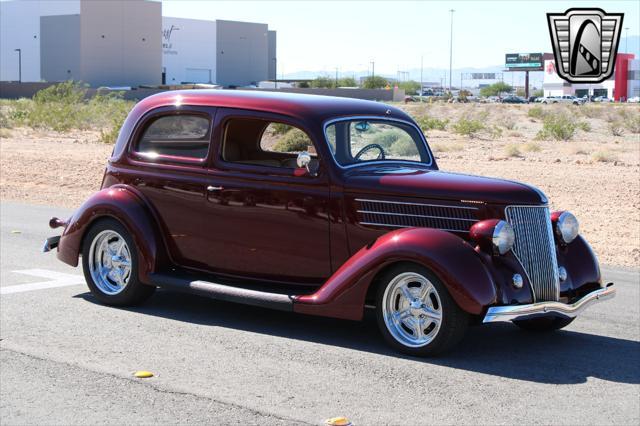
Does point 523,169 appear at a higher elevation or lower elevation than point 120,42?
lower

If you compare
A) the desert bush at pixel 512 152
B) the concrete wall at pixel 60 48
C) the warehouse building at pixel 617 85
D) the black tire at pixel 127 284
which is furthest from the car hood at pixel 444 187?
the warehouse building at pixel 617 85

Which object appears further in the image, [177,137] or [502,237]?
[177,137]

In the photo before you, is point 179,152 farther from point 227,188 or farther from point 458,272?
point 458,272

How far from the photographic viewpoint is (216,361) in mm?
6984

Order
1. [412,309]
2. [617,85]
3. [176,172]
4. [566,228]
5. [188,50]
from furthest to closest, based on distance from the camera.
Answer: [617,85], [188,50], [176,172], [566,228], [412,309]

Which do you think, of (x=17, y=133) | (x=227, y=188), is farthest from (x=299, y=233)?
(x=17, y=133)

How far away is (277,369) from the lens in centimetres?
680

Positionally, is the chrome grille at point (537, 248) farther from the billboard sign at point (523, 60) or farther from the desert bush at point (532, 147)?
the billboard sign at point (523, 60)

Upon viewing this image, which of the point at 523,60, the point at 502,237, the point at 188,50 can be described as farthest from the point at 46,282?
the point at 523,60

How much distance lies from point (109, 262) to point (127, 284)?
34 cm

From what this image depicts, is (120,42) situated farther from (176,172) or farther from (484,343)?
(484,343)

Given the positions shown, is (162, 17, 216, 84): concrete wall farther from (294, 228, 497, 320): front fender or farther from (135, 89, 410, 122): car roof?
(294, 228, 497, 320): front fender

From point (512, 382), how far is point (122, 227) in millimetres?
3715

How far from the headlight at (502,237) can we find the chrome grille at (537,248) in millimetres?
169
